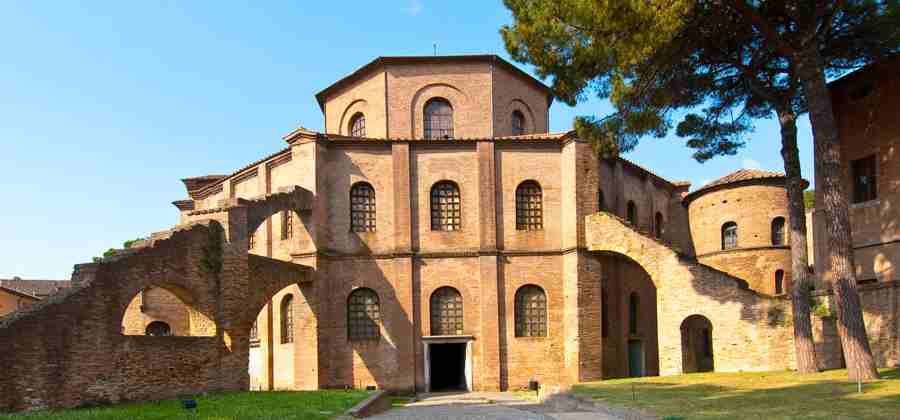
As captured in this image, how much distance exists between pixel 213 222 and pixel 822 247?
61.3ft

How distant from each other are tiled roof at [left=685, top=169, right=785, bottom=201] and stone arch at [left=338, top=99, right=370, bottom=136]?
15.1m

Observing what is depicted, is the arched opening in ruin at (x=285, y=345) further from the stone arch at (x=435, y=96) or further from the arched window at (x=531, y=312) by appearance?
the stone arch at (x=435, y=96)

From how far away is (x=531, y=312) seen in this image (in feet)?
73.6

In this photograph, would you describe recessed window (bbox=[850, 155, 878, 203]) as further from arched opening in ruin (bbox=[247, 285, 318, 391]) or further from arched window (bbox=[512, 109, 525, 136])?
arched opening in ruin (bbox=[247, 285, 318, 391])

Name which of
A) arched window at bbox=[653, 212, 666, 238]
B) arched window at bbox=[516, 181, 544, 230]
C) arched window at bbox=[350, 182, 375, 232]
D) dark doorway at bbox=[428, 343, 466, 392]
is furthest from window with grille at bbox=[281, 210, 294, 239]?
arched window at bbox=[653, 212, 666, 238]

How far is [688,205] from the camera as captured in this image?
103 feet

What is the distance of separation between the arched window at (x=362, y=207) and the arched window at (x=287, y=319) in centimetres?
331

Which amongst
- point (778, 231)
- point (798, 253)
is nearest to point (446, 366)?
point (798, 253)

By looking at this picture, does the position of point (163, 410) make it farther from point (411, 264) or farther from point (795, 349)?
point (795, 349)

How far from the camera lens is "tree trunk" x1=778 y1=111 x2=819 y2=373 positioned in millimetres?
18172

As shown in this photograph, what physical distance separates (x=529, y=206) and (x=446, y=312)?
4.44 m

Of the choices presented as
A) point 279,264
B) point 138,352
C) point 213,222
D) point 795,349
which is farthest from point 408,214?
point 795,349

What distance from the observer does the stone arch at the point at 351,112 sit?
25644mm

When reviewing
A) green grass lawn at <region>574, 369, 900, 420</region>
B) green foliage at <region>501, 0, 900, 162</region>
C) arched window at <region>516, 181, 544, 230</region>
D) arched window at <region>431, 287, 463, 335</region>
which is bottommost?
green grass lawn at <region>574, 369, 900, 420</region>
